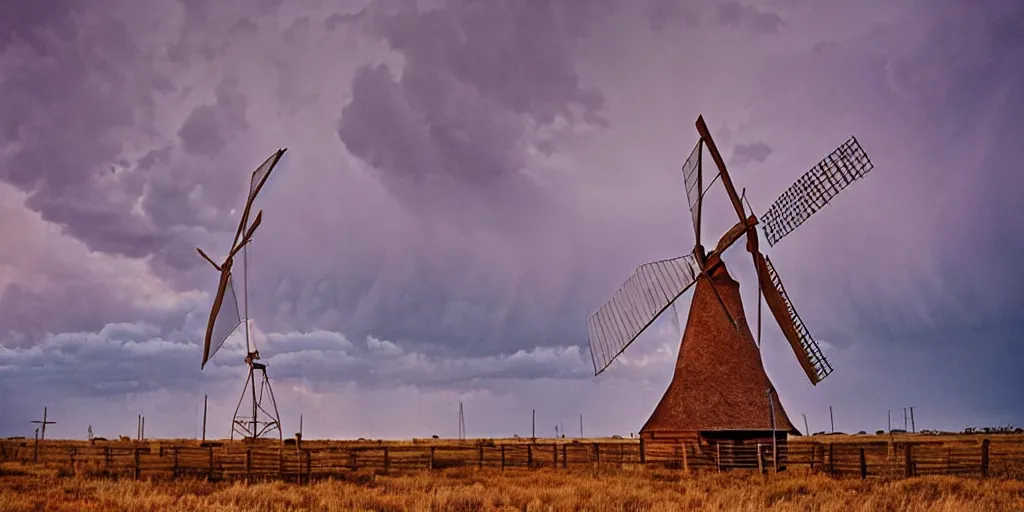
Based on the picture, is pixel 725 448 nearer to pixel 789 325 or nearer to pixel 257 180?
pixel 789 325

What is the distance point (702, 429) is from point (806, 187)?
9669 millimetres

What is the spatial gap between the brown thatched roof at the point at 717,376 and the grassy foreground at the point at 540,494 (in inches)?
90.3

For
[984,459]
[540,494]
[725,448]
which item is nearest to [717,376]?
[725,448]

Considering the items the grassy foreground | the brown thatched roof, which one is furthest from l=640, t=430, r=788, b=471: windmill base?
the grassy foreground

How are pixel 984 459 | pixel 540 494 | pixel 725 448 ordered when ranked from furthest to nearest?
pixel 725 448, pixel 984 459, pixel 540 494

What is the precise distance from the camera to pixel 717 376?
2614 centimetres

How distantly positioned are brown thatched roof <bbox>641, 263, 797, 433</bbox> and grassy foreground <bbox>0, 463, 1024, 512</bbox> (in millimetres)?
2294

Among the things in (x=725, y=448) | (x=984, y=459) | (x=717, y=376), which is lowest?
(x=984, y=459)

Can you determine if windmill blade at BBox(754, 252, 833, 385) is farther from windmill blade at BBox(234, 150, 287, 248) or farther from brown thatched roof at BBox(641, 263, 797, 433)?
windmill blade at BBox(234, 150, 287, 248)

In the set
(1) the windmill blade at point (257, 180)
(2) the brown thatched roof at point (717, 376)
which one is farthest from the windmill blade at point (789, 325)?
(1) the windmill blade at point (257, 180)

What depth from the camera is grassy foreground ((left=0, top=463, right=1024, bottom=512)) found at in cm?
1516


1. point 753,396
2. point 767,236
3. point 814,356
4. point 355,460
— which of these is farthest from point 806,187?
point 355,460

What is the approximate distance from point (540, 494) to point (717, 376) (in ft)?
33.9

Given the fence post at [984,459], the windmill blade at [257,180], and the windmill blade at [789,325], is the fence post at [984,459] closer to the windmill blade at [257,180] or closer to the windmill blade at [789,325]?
the windmill blade at [789,325]
